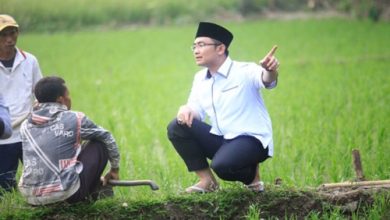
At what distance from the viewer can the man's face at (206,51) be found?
399cm

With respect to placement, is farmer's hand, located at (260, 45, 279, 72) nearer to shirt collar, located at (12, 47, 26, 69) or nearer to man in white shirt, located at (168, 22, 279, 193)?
man in white shirt, located at (168, 22, 279, 193)

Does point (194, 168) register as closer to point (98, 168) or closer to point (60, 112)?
point (98, 168)

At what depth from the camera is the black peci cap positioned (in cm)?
398

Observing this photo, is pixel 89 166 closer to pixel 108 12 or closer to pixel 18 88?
pixel 18 88

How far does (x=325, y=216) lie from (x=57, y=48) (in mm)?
15782

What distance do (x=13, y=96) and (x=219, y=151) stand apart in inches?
65.1

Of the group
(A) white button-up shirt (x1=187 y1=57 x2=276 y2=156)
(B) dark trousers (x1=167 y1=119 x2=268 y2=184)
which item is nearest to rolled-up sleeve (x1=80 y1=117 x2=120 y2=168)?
(B) dark trousers (x1=167 y1=119 x2=268 y2=184)

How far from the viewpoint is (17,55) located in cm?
456

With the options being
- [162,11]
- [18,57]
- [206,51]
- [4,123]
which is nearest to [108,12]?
[162,11]

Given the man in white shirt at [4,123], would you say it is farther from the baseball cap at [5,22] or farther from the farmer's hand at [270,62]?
the farmer's hand at [270,62]

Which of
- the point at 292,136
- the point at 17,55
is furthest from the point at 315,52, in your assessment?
the point at 17,55

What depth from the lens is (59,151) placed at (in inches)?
144

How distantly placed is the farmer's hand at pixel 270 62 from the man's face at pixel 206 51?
0.45 m

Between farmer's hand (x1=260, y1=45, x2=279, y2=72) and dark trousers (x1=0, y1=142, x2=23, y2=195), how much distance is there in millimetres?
1983
